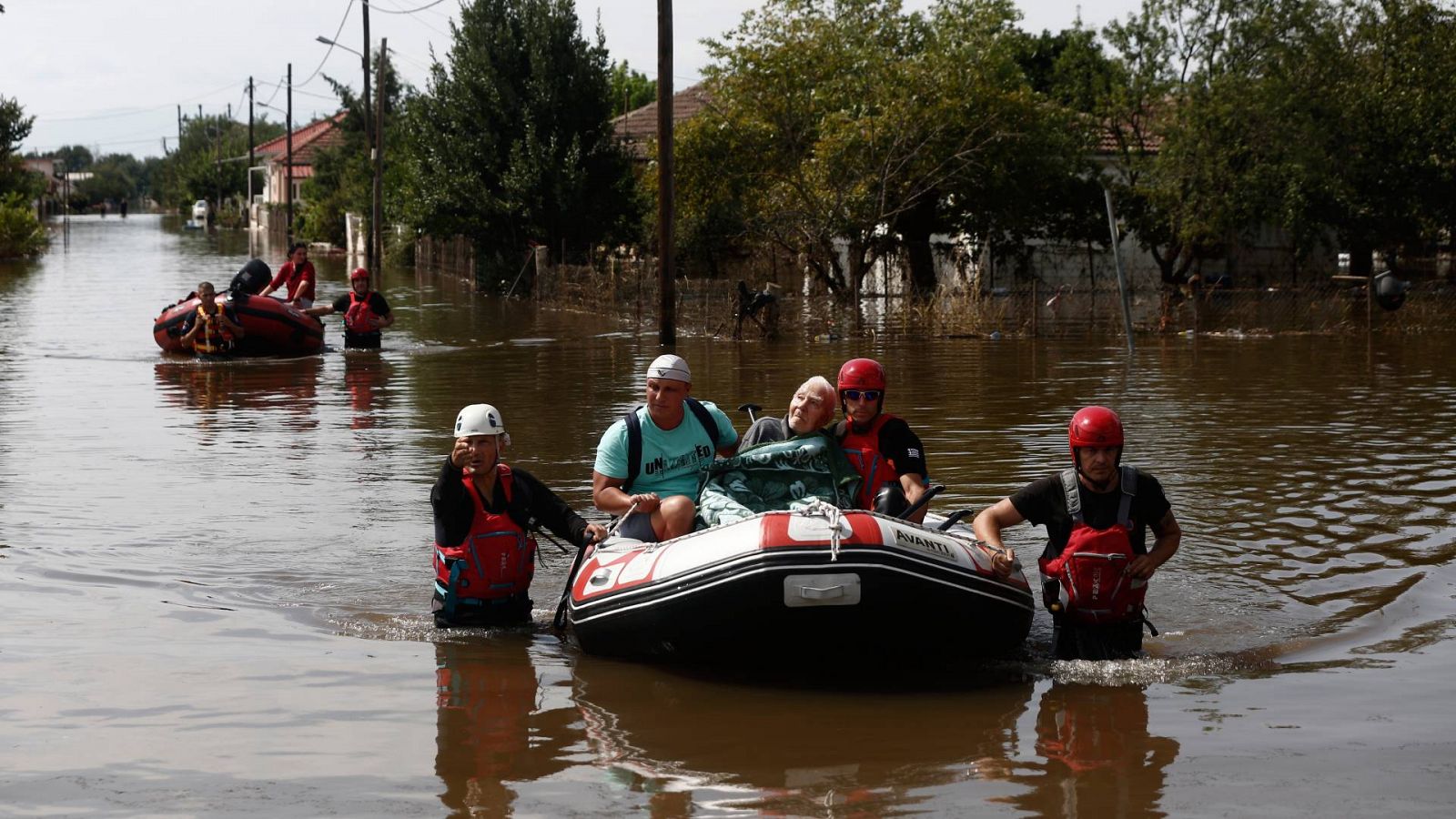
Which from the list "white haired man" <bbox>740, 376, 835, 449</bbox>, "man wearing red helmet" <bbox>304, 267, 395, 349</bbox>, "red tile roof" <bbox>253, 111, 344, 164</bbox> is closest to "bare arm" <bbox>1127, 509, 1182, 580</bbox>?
"white haired man" <bbox>740, 376, 835, 449</bbox>

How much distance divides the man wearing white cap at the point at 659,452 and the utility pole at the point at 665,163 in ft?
54.0

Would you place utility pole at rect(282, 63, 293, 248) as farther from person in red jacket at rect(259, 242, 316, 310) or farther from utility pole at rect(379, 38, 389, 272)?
person in red jacket at rect(259, 242, 316, 310)

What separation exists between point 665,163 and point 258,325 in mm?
6289

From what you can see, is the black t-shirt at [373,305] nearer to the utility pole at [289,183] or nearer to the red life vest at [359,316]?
the red life vest at [359,316]

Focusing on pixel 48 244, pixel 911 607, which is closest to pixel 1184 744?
pixel 911 607

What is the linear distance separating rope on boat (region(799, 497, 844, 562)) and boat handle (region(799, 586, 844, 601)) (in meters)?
0.12

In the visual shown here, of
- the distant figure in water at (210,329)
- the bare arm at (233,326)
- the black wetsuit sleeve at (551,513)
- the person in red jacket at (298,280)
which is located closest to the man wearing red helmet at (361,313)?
the person in red jacket at (298,280)

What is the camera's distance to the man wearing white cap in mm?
8766

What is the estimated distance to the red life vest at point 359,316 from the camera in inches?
987

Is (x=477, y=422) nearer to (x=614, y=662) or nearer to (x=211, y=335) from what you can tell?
(x=614, y=662)

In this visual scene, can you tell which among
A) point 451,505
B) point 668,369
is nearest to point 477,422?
point 451,505

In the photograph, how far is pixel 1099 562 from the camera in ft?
26.0

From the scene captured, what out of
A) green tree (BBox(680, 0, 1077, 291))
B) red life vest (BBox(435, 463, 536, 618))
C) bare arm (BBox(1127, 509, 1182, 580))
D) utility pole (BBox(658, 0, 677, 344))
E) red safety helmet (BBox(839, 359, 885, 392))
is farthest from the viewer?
green tree (BBox(680, 0, 1077, 291))

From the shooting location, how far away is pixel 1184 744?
691 centimetres
